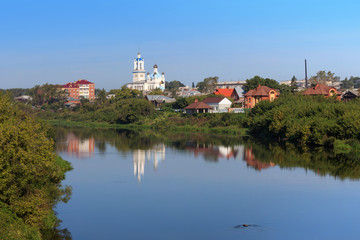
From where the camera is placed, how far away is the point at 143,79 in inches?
4528

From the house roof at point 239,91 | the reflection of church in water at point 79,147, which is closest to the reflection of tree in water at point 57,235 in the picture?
the reflection of church in water at point 79,147

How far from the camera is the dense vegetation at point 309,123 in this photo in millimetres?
30672

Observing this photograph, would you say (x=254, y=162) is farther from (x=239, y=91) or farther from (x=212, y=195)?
(x=239, y=91)

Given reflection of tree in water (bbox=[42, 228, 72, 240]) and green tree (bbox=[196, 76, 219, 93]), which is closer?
reflection of tree in water (bbox=[42, 228, 72, 240])

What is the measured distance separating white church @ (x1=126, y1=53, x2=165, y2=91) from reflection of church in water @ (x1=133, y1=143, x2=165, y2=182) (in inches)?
2882

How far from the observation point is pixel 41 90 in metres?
87.6

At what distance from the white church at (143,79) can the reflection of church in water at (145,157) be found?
7320 centimetres

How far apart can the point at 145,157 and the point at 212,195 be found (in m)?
11.4

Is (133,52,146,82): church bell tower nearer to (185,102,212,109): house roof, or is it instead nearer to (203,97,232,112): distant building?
(203,97,232,112): distant building

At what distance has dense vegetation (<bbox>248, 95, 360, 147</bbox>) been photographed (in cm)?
3067

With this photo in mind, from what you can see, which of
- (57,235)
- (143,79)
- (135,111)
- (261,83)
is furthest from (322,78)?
(57,235)

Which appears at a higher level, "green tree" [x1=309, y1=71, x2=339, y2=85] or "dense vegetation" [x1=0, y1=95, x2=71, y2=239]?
"green tree" [x1=309, y1=71, x2=339, y2=85]

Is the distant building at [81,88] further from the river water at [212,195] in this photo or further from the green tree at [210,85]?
the river water at [212,195]

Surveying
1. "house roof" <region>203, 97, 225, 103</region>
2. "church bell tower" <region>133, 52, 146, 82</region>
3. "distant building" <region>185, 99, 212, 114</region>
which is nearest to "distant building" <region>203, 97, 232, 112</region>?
"house roof" <region>203, 97, 225, 103</region>
